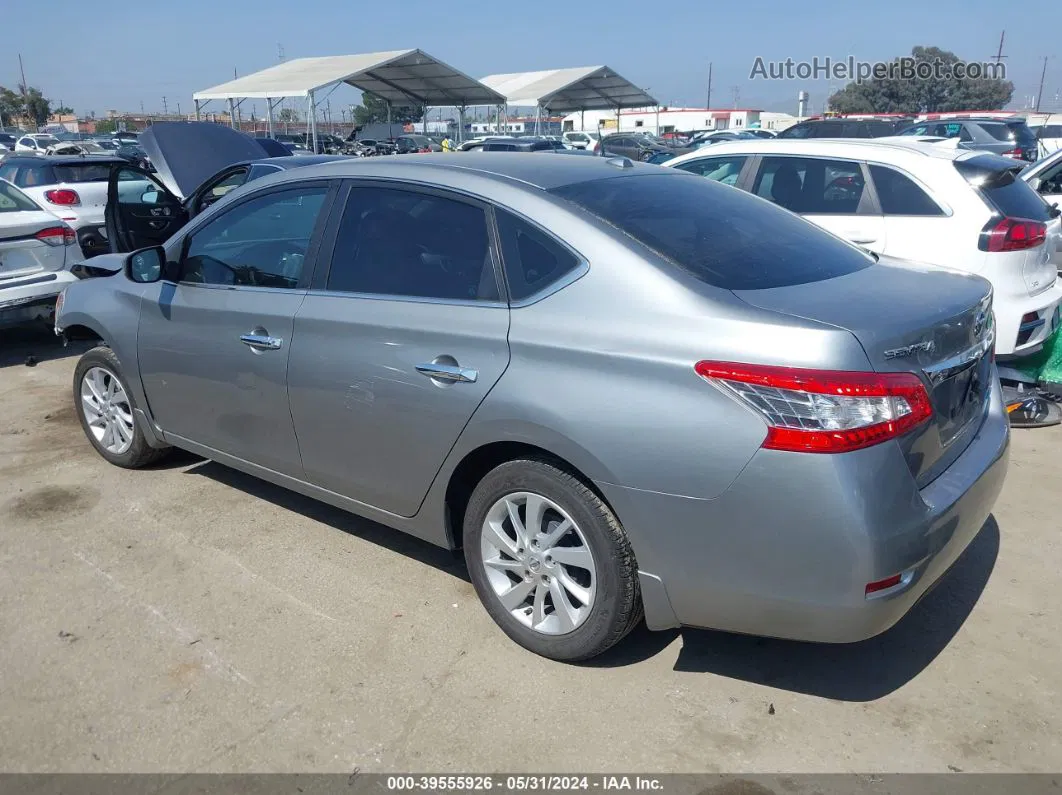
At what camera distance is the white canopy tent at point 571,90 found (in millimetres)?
39688

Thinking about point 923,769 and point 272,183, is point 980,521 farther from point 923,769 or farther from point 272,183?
point 272,183

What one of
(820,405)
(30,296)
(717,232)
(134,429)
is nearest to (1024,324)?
(717,232)

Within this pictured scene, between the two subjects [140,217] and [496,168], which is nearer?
[496,168]

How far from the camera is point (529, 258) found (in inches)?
119

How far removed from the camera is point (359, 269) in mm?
3523

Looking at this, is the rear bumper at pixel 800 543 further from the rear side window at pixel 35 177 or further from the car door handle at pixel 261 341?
the rear side window at pixel 35 177

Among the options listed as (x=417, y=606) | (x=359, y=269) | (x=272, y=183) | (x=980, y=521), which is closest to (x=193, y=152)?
(x=272, y=183)

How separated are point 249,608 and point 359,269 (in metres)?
1.45

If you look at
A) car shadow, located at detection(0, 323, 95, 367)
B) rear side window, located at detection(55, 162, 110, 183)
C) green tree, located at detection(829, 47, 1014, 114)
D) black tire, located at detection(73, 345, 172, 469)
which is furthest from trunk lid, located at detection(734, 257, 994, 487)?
green tree, located at detection(829, 47, 1014, 114)

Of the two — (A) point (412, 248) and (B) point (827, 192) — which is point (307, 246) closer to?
(A) point (412, 248)

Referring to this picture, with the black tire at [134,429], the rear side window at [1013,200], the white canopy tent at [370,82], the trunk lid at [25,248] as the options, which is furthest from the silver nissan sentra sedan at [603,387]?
A: the white canopy tent at [370,82]

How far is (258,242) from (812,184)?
4151 millimetres

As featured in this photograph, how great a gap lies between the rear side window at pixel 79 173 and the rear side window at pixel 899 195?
29.5ft

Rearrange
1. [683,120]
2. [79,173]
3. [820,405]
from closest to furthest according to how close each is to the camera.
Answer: [820,405]
[79,173]
[683,120]
